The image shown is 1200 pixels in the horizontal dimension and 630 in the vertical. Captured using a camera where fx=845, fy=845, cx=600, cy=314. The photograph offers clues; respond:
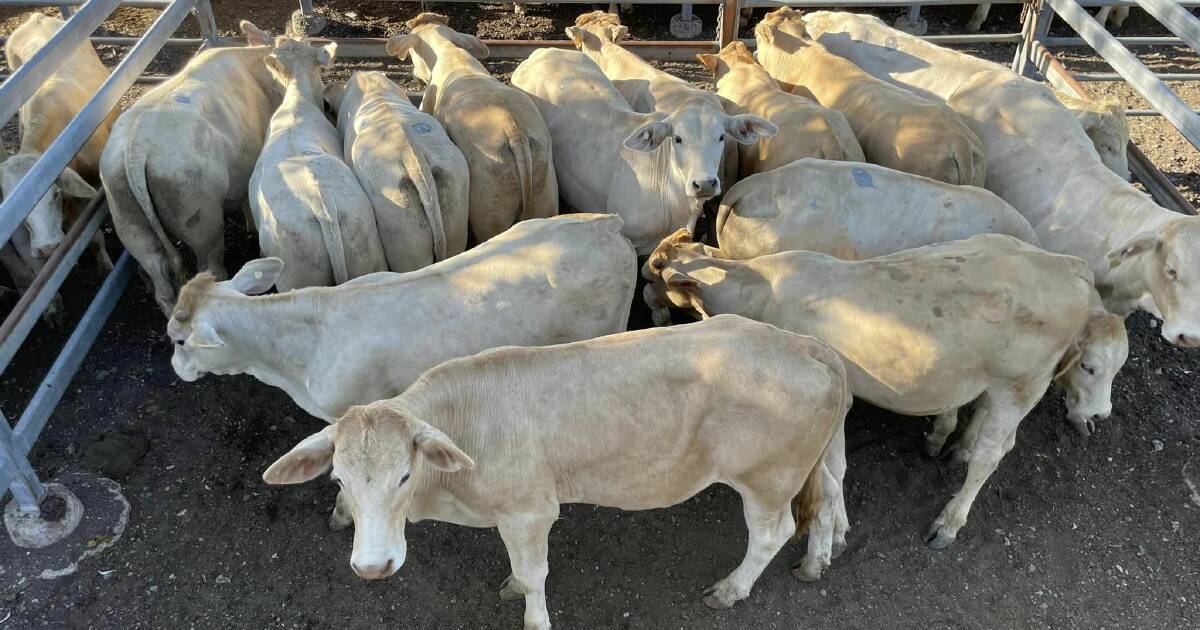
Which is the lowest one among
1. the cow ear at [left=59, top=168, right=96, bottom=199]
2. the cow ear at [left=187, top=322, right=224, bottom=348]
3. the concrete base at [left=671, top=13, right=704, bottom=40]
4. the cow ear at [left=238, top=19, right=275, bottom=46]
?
the concrete base at [left=671, top=13, right=704, bottom=40]

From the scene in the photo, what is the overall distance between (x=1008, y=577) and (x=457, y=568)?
10.9 ft

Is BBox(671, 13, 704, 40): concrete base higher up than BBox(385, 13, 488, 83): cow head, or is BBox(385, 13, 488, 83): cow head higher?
BBox(385, 13, 488, 83): cow head

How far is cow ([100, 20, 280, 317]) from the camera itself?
5891mm

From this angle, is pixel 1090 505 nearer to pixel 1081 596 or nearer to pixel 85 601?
pixel 1081 596

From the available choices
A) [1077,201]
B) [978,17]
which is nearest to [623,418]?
[1077,201]

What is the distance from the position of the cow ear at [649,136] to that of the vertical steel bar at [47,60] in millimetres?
3985

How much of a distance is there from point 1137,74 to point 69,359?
28.0 ft

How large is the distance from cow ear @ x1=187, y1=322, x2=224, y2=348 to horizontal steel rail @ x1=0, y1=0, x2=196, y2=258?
1.14m

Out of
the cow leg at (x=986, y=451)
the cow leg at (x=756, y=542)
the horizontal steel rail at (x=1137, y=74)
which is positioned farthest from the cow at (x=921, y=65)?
the cow leg at (x=756, y=542)

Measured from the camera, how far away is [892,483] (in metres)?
5.65

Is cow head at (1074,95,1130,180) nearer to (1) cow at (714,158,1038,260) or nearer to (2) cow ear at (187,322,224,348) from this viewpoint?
(1) cow at (714,158,1038,260)

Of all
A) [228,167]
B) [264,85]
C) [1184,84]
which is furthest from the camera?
[1184,84]

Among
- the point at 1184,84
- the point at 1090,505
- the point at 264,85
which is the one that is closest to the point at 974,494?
the point at 1090,505

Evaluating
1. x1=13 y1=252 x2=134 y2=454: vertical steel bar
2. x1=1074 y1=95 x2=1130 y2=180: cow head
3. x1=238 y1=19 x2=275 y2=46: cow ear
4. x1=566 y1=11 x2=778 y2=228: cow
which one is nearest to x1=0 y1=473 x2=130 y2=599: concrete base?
x1=13 y1=252 x2=134 y2=454: vertical steel bar
